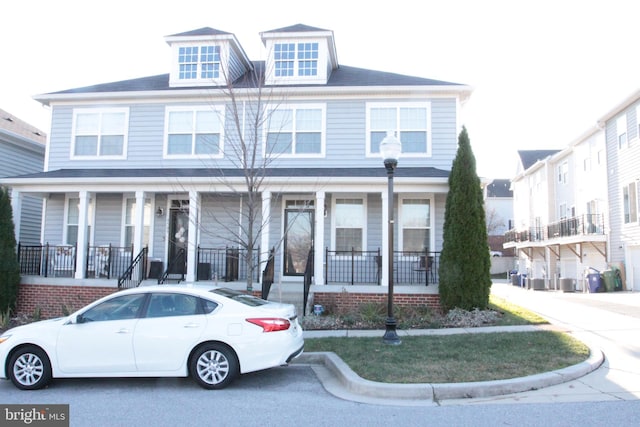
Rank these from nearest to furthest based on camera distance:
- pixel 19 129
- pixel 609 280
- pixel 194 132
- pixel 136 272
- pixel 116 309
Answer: pixel 116 309, pixel 136 272, pixel 194 132, pixel 19 129, pixel 609 280

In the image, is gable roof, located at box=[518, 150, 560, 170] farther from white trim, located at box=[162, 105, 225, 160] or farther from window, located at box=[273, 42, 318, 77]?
white trim, located at box=[162, 105, 225, 160]

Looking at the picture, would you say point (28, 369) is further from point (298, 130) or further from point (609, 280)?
point (609, 280)

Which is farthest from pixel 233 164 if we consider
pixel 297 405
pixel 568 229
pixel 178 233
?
pixel 568 229

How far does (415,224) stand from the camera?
46.9 ft

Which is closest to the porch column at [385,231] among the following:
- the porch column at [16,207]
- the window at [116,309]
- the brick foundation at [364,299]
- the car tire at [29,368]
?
the brick foundation at [364,299]

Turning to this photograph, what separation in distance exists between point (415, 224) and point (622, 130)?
1269cm

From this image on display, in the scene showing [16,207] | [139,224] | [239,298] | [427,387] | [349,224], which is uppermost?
[16,207]

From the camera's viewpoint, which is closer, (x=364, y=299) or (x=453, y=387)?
(x=453, y=387)

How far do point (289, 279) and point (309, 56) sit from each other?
22.9 ft

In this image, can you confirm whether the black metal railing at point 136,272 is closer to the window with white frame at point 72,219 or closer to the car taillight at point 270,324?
the window with white frame at point 72,219

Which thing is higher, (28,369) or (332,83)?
(332,83)

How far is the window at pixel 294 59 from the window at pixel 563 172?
19581 millimetres

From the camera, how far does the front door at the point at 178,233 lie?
48.8 feet

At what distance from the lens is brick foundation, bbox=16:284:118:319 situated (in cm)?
1284
